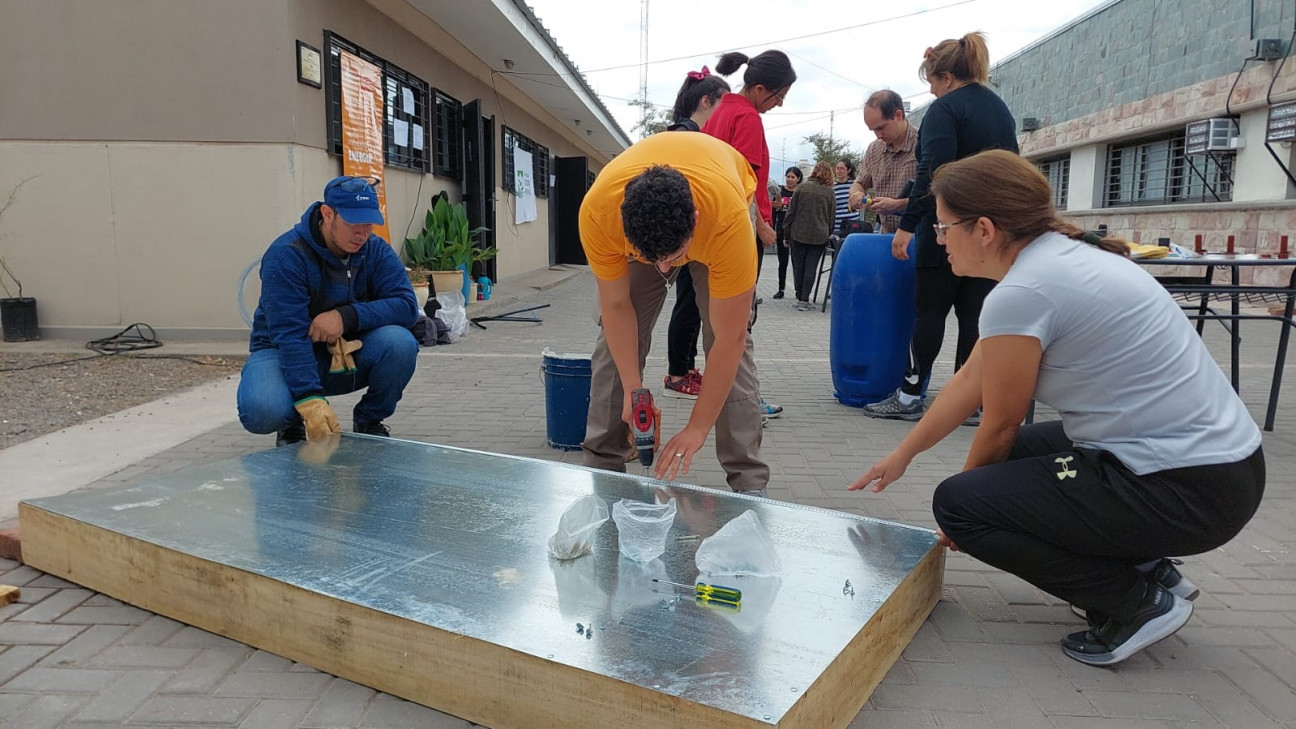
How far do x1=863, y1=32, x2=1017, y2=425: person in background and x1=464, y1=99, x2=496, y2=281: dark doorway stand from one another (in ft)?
24.9

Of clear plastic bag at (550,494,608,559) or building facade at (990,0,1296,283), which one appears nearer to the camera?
clear plastic bag at (550,494,608,559)

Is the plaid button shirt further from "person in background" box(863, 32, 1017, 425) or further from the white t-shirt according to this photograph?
the white t-shirt

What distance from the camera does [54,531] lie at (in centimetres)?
260

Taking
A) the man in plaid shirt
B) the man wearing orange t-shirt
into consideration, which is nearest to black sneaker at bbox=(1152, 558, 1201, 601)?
the man wearing orange t-shirt

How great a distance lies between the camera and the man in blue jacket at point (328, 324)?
3.48 meters

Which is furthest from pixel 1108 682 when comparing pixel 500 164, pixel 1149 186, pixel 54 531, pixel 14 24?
pixel 1149 186

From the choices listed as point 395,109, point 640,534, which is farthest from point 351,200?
point 395,109

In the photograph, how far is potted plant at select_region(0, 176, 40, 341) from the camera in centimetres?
672

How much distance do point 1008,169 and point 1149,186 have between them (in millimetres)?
16175

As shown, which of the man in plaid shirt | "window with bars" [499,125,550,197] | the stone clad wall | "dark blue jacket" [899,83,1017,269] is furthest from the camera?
"window with bars" [499,125,550,197]

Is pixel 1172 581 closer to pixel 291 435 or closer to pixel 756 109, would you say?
pixel 756 109

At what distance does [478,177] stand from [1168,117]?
11.3 metres

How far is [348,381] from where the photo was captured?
3.91m

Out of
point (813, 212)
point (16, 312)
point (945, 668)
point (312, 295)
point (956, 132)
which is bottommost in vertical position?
point (945, 668)
